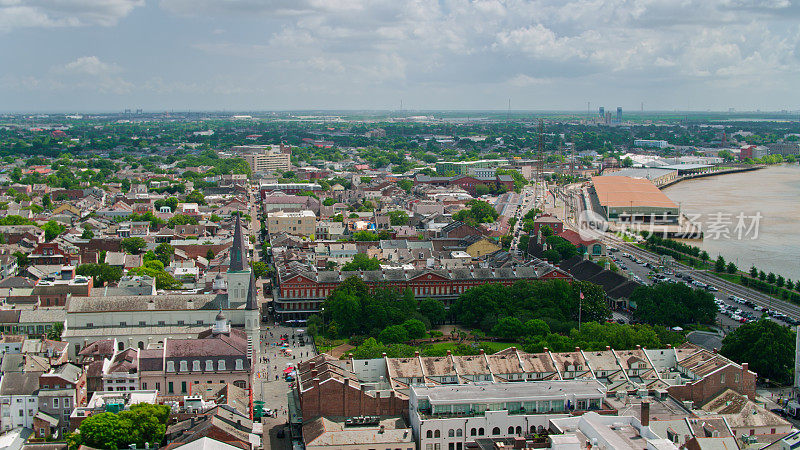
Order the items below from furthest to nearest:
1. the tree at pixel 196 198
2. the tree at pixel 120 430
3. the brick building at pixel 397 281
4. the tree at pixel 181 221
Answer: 1. the tree at pixel 196 198
2. the tree at pixel 181 221
3. the brick building at pixel 397 281
4. the tree at pixel 120 430

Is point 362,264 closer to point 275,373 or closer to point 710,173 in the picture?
point 275,373

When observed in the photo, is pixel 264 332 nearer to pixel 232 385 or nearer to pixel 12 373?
pixel 232 385

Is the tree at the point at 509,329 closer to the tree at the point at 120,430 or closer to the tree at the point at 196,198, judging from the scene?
the tree at the point at 120,430

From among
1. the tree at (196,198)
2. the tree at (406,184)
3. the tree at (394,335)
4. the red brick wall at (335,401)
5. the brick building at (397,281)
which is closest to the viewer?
the red brick wall at (335,401)

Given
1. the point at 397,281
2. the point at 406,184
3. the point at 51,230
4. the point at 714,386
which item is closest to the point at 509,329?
the point at 397,281

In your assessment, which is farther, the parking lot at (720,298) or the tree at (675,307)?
the parking lot at (720,298)

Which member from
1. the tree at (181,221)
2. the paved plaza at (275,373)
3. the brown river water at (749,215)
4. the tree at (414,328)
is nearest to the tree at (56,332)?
the paved plaza at (275,373)

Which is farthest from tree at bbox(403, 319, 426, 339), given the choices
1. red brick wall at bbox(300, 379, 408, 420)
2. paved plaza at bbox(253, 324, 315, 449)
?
red brick wall at bbox(300, 379, 408, 420)
